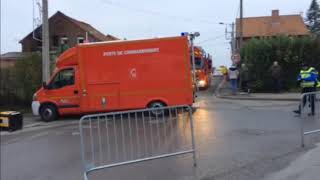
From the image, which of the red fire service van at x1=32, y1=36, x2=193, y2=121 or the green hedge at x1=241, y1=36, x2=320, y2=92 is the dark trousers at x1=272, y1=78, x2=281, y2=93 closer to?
the green hedge at x1=241, y1=36, x2=320, y2=92

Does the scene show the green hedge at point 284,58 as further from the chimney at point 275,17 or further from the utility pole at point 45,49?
the chimney at point 275,17

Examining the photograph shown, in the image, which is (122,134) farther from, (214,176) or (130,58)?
(130,58)

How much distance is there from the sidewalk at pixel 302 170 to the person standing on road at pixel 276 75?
19.2 meters

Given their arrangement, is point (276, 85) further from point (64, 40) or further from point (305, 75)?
point (64, 40)

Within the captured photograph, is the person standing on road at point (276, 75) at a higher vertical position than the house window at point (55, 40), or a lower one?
lower

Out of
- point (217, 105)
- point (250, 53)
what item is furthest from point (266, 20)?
point (217, 105)

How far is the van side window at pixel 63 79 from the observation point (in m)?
20.0

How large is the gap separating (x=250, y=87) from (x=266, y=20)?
65071mm

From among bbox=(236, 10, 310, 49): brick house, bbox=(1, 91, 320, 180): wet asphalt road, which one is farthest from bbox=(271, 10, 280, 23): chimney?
bbox=(1, 91, 320, 180): wet asphalt road

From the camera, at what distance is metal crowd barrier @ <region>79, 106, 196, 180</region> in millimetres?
8242

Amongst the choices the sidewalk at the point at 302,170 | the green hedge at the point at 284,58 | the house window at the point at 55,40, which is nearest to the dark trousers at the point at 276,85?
the green hedge at the point at 284,58

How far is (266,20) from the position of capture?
93.2 m

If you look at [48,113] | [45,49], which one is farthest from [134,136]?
[45,49]

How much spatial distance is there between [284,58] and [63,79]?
46.2 feet
